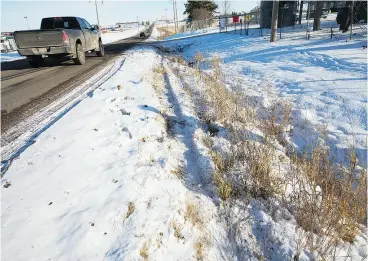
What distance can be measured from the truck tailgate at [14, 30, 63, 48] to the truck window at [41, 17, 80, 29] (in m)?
2.46

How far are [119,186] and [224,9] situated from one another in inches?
2371

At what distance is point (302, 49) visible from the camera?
10.7 m

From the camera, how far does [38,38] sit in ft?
29.2

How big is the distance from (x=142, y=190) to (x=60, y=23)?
430 inches

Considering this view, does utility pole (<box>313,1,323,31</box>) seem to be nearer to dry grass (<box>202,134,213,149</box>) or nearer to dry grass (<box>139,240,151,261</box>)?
dry grass (<box>202,134,213,149</box>)

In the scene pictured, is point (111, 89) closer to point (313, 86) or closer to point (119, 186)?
point (119, 186)

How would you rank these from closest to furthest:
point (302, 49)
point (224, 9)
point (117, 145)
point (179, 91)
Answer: point (117, 145) < point (179, 91) < point (302, 49) < point (224, 9)

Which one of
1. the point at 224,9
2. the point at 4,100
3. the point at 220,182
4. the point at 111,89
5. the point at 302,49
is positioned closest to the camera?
the point at 220,182

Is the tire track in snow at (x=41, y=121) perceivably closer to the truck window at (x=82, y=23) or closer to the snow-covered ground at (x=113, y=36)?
the truck window at (x=82, y=23)

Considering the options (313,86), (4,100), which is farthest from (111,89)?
(313,86)

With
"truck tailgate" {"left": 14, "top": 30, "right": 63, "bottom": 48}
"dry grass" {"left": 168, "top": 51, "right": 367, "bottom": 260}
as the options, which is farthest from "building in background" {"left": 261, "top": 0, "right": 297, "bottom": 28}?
"dry grass" {"left": 168, "top": 51, "right": 367, "bottom": 260}

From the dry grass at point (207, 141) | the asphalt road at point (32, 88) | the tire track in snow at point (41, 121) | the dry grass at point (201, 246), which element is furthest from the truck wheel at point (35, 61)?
the dry grass at point (201, 246)

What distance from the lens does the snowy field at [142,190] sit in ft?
7.32

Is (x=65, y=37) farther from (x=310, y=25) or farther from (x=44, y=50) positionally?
(x=310, y=25)
